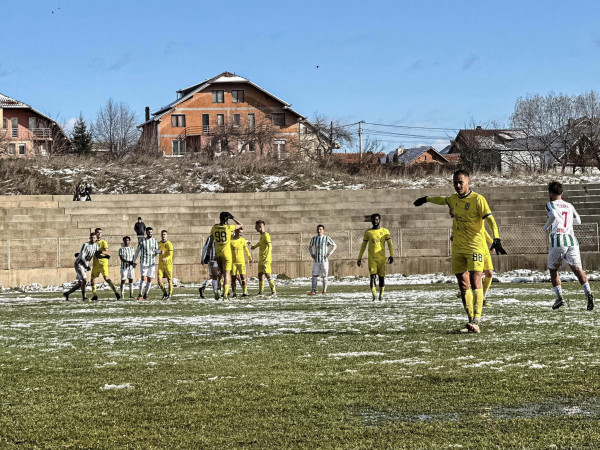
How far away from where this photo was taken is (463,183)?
11039mm

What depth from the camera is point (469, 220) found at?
1128 centimetres

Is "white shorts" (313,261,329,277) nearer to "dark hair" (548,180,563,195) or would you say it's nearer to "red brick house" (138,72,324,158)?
"dark hair" (548,180,563,195)

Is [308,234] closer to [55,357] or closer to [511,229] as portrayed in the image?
[511,229]

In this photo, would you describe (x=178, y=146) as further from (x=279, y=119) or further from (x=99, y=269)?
(x=99, y=269)

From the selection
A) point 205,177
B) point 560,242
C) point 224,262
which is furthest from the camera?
point 205,177

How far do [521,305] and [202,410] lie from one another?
35.1 ft

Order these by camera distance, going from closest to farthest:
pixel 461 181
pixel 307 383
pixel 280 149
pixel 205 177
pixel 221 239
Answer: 1. pixel 307 383
2. pixel 461 181
3. pixel 221 239
4. pixel 205 177
5. pixel 280 149

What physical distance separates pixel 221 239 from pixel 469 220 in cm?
945

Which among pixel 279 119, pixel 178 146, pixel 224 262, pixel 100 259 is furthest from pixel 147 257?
pixel 178 146

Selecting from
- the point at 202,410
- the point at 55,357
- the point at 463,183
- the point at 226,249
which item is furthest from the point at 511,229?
the point at 202,410

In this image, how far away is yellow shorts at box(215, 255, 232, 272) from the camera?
19.9m

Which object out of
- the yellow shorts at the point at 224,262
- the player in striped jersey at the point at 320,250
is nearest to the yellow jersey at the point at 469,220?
the yellow shorts at the point at 224,262

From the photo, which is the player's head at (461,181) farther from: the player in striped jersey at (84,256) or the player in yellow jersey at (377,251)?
the player in striped jersey at (84,256)

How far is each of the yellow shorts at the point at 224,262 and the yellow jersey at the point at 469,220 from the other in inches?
364
